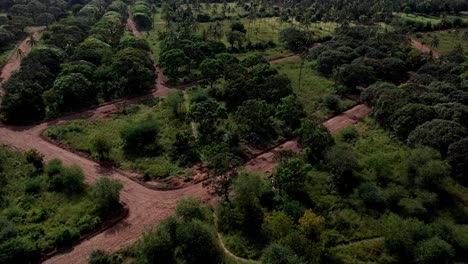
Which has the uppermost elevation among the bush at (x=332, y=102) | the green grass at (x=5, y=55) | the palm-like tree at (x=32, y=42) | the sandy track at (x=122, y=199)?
the palm-like tree at (x=32, y=42)

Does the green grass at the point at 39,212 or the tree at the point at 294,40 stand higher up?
the tree at the point at 294,40

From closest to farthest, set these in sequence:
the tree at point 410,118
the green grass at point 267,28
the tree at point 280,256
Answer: the tree at point 280,256, the tree at point 410,118, the green grass at point 267,28

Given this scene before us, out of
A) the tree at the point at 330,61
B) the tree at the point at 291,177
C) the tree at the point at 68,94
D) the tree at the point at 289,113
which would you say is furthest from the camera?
the tree at the point at 330,61

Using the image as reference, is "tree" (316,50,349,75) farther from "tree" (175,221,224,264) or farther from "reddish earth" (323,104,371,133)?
"tree" (175,221,224,264)

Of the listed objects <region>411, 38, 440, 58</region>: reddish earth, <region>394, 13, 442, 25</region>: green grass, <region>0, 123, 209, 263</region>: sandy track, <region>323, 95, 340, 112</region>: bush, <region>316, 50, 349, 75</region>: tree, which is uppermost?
<region>394, 13, 442, 25</region>: green grass

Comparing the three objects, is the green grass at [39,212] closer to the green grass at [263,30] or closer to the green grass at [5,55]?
the green grass at [5,55]

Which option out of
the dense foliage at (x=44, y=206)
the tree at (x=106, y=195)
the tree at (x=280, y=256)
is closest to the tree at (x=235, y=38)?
the dense foliage at (x=44, y=206)

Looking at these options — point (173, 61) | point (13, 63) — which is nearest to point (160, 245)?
point (173, 61)

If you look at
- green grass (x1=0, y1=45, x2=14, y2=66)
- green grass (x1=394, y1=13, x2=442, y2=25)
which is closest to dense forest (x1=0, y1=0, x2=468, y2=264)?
green grass (x1=0, y1=45, x2=14, y2=66)
